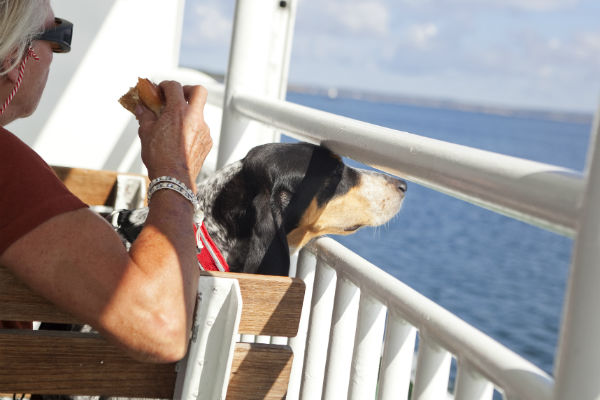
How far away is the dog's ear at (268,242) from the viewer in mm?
2061

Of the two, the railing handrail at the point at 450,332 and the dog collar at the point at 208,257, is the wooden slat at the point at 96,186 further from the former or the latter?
the railing handrail at the point at 450,332

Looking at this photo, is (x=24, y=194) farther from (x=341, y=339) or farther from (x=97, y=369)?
(x=341, y=339)

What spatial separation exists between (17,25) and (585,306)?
108cm

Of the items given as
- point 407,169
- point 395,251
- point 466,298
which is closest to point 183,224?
point 407,169

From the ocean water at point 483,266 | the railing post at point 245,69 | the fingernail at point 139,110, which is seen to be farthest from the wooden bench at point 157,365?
the ocean water at point 483,266

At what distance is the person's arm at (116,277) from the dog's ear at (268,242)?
0.82m

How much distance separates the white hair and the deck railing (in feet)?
2.15

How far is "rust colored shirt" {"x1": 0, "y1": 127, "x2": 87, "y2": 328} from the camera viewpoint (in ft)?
3.81

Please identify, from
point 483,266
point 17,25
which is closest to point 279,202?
point 17,25

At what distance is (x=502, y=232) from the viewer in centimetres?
4872

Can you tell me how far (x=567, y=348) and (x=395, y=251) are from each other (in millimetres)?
39185

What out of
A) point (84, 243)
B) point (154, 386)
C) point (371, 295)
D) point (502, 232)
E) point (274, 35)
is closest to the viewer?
point (84, 243)

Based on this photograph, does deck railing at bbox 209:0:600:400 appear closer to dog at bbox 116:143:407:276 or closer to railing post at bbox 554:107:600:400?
railing post at bbox 554:107:600:400

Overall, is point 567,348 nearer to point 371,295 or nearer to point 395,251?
point 371,295
